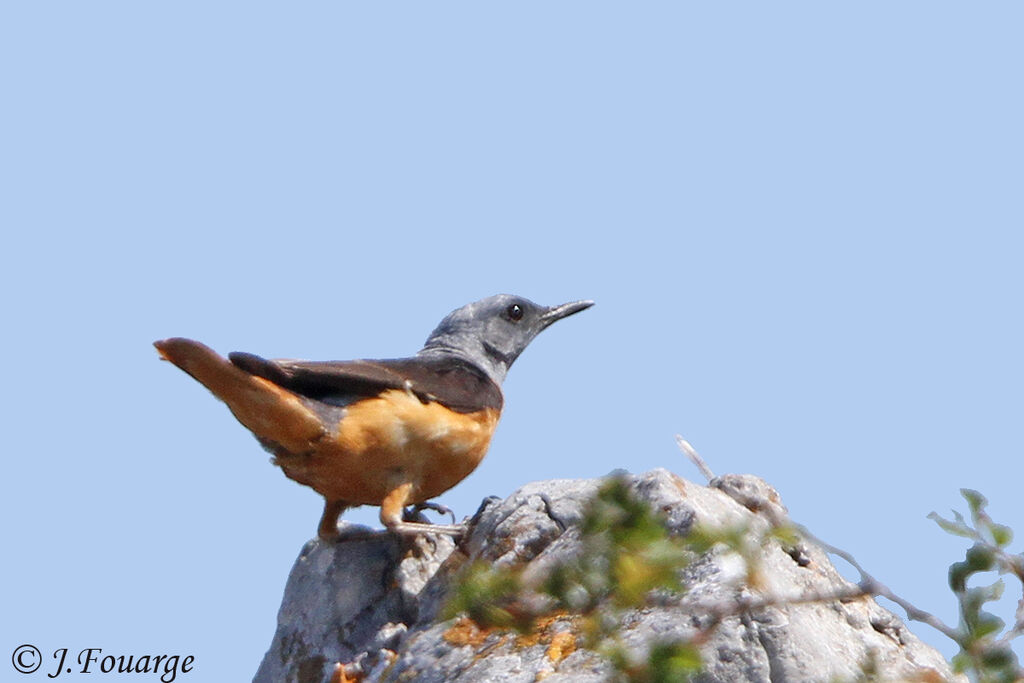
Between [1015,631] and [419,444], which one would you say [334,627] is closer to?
[419,444]

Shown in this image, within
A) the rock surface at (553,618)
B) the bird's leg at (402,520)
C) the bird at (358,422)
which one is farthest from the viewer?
the bird at (358,422)

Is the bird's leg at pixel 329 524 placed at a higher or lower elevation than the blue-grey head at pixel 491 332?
lower

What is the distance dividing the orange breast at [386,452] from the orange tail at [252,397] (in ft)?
0.42

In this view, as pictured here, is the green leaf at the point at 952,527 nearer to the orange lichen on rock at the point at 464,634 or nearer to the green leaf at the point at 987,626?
the green leaf at the point at 987,626

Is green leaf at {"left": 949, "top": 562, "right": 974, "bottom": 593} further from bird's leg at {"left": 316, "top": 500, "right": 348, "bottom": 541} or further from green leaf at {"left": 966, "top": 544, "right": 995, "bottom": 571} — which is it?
bird's leg at {"left": 316, "top": 500, "right": 348, "bottom": 541}

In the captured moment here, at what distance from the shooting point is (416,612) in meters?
7.03

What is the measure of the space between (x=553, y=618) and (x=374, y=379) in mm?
2709

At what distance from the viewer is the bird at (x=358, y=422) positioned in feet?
25.1

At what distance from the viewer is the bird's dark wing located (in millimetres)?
7883

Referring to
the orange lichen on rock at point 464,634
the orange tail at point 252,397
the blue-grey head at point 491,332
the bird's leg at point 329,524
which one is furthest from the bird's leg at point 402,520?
the blue-grey head at point 491,332

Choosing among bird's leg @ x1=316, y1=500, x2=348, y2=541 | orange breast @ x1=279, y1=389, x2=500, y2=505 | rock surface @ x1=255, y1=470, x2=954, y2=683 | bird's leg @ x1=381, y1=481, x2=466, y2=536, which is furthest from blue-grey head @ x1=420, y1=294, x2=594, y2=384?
rock surface @ x1=255, y1=470, x2=954, y2=683

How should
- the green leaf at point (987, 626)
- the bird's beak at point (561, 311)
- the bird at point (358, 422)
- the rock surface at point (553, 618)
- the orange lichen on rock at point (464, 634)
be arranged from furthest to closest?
the bird's beak at point (561, 311) < the bird at point (358, 422) < the orange lichen on rock at point (464, 634) < the rock surface at point (553, 618) < the green leaf at point (987, 626)

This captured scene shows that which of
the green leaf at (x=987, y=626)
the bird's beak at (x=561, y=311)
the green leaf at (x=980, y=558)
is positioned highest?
the green leaf at (x=980, y=558)

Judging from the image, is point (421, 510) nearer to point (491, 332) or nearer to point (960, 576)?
point (491, 332)
